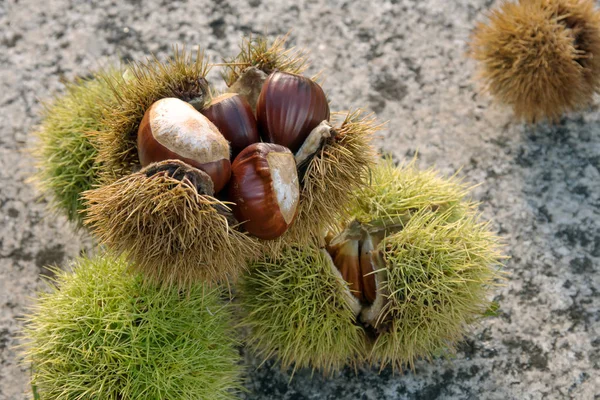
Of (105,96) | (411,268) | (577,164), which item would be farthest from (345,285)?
(577,164)

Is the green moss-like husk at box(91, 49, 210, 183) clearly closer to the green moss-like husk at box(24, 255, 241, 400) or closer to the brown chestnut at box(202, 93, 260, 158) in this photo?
the brown chestnut at box(202, 93, 260, 158)

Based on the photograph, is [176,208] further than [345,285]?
No

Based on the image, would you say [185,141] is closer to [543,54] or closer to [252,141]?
[252,141]

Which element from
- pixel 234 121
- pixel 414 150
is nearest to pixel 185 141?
pixel 234 121

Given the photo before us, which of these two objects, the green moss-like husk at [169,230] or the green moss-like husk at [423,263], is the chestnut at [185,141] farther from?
the green moss-like husk at [423,263]

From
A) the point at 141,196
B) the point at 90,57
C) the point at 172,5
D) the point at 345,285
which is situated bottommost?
the point at 90,57

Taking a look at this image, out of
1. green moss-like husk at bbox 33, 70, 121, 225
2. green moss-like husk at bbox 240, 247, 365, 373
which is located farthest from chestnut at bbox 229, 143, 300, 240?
green moss-like husk at bbox 33, 70, 121, 225

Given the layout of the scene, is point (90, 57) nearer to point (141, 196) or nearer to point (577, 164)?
point (141, 196)
